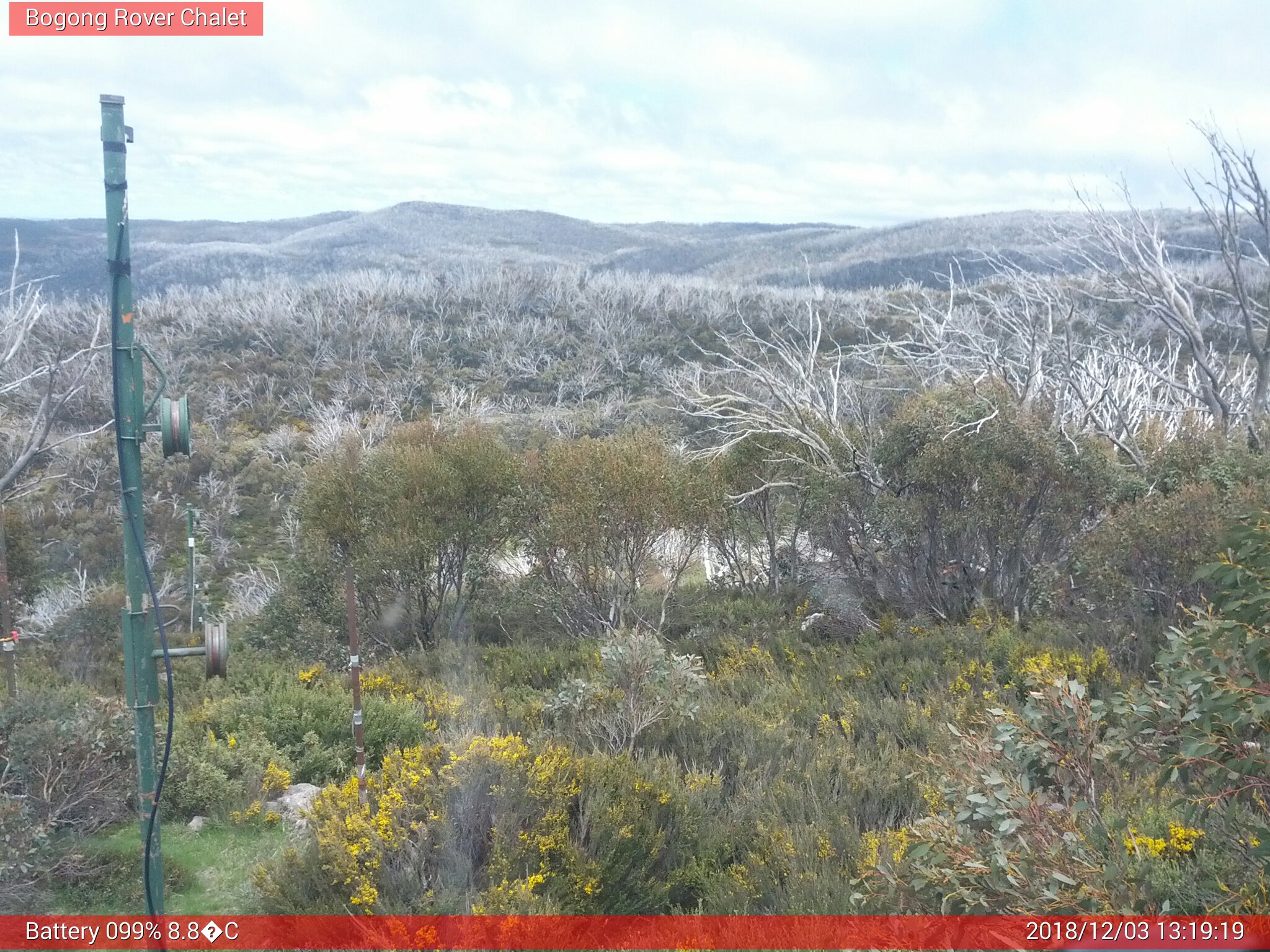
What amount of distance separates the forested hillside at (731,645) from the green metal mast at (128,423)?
4.01ft

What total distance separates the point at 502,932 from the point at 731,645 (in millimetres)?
6401

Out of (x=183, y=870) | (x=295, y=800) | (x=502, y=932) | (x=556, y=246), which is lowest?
(x=295, y=800)

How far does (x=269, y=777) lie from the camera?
577cm

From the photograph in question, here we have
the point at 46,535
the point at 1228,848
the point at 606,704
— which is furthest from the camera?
the point at 46,535

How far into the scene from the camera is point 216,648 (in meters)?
3.35

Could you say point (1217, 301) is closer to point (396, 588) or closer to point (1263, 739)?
point (396, 588)

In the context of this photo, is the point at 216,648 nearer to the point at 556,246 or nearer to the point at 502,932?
the point at 502,932

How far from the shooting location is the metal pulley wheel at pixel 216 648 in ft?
11.0

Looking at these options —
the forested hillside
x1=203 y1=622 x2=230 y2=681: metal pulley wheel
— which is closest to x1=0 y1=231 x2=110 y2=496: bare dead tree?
the forested hillside

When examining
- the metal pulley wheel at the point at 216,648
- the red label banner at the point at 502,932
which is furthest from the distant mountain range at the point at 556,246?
the metal pulley wheel at the point at 216,648

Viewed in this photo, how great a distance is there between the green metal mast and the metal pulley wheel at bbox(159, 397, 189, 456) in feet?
0.32

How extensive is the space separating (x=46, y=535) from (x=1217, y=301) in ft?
131

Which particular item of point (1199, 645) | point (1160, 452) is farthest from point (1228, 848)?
point (1160, 452)

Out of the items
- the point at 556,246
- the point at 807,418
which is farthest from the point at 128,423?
the point at 556,246
